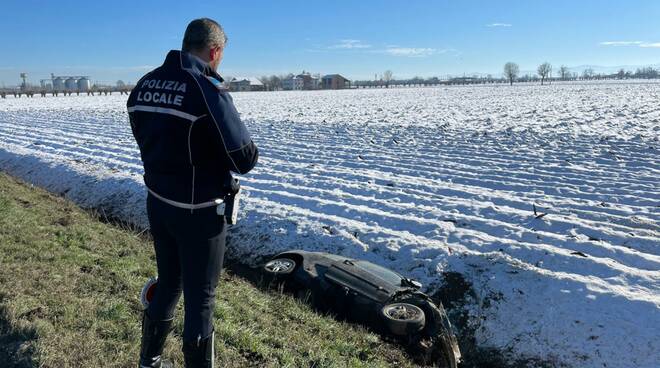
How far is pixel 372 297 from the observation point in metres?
5.18

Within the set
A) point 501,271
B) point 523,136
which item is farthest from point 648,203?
point 523,136

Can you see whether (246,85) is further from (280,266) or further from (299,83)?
(280,266)

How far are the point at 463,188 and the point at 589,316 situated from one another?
184 inches

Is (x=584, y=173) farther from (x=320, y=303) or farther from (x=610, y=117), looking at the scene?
(x=610, y=117)

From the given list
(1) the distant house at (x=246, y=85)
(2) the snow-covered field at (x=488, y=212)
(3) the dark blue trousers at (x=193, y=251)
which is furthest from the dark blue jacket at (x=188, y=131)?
(1) the distant house at (x=246, y=85)

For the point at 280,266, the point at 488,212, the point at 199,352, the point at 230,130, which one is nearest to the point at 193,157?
the point at 230,130

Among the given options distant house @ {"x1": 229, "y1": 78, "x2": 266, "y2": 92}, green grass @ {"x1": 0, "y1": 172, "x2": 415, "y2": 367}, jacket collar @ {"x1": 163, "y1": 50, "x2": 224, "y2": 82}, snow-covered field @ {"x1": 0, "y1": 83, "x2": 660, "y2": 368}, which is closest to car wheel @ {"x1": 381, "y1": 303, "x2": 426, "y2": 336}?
green grass @ {"x1": 0, "y1": 172, "x2": 415, "y2": 367}

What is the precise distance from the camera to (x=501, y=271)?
6035 millimetres

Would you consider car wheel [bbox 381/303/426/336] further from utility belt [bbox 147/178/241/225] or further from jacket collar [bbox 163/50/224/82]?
jacket collar [bbox 163/50/224/82]

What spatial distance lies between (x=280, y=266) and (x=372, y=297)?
4.39 feet

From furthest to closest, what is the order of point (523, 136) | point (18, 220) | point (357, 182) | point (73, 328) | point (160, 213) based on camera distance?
1. point (523, 136)
2. point (357, 182)
3. point (18, 220)
4. point (73, 328)
5. point (160, 213)

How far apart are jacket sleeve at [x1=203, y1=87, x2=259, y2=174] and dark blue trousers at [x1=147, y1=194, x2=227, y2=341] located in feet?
1.06

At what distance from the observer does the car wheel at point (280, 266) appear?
593 cm

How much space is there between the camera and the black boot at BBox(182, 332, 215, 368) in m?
2.91
